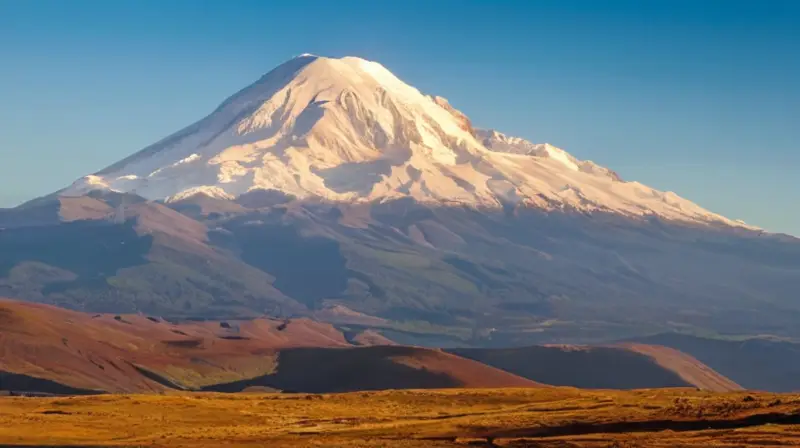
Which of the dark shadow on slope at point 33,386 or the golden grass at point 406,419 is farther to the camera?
the dark shadow on slope at point 33,386

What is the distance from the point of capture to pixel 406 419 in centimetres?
9956

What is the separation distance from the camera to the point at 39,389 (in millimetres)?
192000

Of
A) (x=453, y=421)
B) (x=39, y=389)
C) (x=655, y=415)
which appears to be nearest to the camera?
(x=655, y=415)

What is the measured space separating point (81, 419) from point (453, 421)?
30982 millimetres

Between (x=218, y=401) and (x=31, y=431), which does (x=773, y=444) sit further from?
(x=218, y=401)

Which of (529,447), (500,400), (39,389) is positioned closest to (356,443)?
(529,447)

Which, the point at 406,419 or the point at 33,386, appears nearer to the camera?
the point at 406,419

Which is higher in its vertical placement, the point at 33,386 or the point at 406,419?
the point at 406,419

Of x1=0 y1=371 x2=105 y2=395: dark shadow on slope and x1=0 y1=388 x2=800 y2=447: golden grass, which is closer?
x1=0 y1=388 x2=800 y2=447: golden grass

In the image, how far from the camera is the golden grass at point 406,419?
273 ft

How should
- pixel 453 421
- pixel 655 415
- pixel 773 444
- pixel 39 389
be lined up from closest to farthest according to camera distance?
pixel 773 444 → pixel 655 415 → pixel 453 421 → pixel 39 389

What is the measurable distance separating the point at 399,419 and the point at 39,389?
343 ft

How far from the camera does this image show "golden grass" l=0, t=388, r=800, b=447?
8312 cm

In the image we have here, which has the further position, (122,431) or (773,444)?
(122,431)
